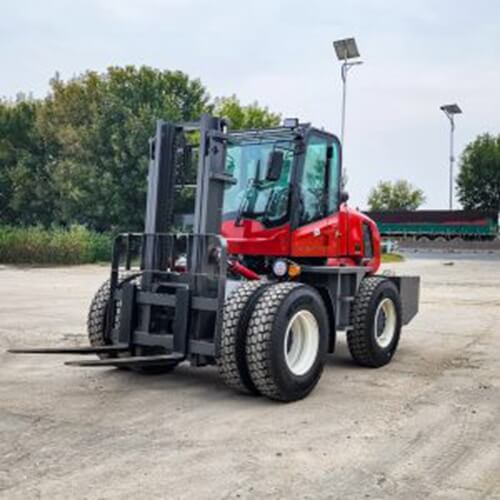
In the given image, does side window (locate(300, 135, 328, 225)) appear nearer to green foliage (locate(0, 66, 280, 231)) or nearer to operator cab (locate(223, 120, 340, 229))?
operator cab (locate(223, 120, 340, 229))

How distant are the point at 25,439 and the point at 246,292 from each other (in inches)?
87.7

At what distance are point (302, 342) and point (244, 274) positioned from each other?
0.93 meters

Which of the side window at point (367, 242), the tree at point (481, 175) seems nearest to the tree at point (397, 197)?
the tree at point (481, 175)

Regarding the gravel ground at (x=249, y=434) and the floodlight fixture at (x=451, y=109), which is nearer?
the gravel ground at (x=249, y=434)

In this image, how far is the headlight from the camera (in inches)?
282

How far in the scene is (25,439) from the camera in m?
5.02

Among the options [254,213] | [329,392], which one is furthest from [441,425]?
[254,213]

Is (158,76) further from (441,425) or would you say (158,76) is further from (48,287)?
(441,425)

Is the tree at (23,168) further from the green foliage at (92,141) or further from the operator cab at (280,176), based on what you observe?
the operator cab at (280,176)

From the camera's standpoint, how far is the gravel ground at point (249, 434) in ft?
14.0

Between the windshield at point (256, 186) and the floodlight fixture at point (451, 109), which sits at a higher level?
the floodlight fixture at point (451, 109)

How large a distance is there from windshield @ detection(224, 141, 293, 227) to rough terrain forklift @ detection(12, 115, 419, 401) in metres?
0.01

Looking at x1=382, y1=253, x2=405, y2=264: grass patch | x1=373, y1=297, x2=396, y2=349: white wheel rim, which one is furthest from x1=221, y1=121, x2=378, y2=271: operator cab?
x1=382, y1=253, x2=405, y2=264: grass patch

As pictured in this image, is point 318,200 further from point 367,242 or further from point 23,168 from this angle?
point 23,168
